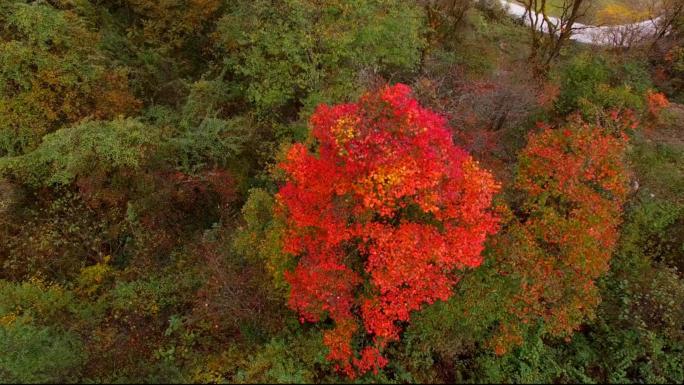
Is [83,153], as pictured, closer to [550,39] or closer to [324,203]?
[324,203]

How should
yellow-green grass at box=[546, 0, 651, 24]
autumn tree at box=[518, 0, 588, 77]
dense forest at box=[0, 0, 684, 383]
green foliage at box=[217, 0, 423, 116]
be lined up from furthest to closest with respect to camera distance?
yellow-green grass at box=[546, 0, 651, 24]
autumn tree at box=[518, 0, 588, 77]
green foliage at box=[217, 0, 423, 116]
dense forest at box=[0, 0, 684, 383]

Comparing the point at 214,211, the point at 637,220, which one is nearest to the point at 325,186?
the point at 214,211

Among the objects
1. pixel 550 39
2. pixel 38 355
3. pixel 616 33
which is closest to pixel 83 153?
pixel 38 355

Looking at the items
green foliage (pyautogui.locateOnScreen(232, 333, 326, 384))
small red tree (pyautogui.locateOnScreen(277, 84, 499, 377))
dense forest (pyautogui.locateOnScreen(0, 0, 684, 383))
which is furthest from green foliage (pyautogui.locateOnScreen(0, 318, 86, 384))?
small red tree (pyautogui.locateOnScreen(277, 84, 499, 377))

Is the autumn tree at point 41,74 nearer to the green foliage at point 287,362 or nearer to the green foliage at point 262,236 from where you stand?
the green foliage at point 262,236

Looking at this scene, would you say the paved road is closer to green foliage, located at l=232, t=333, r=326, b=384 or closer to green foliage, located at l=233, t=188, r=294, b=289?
green foliage, located at l=233, t=188, r=294, b=289

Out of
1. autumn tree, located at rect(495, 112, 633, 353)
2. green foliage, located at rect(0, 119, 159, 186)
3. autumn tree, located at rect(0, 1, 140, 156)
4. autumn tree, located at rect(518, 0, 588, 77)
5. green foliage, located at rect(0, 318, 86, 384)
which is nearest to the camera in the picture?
green foliage, located at rect(0, 318, 86, 384)

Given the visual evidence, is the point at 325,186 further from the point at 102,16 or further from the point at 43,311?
the point at 102,16
